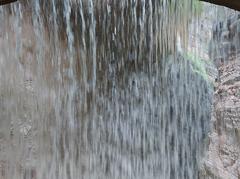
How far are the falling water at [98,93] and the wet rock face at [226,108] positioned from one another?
77 centimetres

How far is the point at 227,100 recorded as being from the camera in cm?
421

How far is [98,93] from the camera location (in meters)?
5.43

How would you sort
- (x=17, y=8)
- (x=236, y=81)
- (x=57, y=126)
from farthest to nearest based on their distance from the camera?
(x=57, y=126)
(x=17, y=8)
(x=236, y=81)

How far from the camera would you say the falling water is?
4914mm

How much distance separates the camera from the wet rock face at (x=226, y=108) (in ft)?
13.3

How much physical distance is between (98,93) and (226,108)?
6.01ft

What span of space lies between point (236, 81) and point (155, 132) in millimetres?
1742

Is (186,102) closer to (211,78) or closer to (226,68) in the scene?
(211,78)

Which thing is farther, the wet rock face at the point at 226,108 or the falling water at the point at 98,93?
the falling water at the point at 98,93

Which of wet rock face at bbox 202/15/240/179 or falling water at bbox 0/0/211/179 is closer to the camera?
wet rock face at bbox 202/15/240/179

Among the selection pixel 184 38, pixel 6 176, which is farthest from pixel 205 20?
pixel 6 176

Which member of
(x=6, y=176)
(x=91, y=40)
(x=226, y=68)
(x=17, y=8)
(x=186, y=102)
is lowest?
(x=6, y=176)

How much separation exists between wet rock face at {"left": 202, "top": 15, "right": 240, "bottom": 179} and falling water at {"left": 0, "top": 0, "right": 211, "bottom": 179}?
77 centimetres

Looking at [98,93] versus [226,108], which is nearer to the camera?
[226,108]
